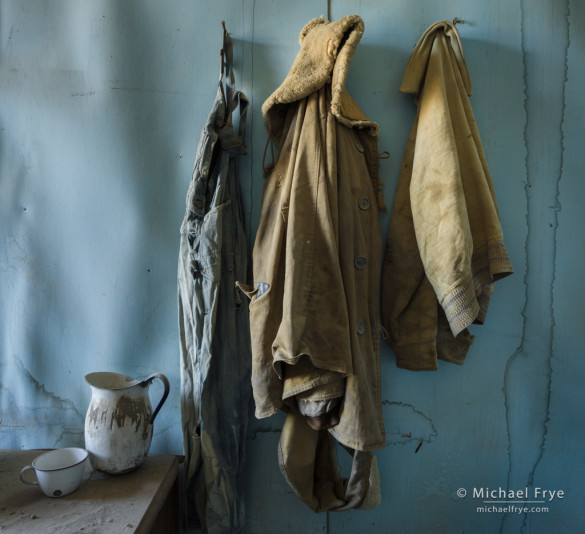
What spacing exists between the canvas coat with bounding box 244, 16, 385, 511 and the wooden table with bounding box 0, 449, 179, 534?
1.12 feet

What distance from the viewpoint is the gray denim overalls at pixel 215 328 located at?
1.06 m

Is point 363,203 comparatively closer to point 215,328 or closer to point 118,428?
point 215,328

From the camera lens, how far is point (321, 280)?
94 centimetres

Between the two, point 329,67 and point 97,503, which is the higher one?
point 329,67

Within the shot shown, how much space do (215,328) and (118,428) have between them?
13.9 inches

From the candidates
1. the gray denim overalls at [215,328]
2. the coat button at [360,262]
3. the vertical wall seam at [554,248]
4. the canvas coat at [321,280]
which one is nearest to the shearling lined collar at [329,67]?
the canvas coat at [321,280]

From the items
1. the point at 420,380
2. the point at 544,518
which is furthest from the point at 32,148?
the point at 544,518

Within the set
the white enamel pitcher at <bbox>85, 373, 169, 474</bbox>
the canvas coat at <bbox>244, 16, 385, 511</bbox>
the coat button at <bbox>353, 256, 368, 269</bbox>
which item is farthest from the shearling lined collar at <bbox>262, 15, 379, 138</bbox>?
the white enamel pitcher at <bbox>85, 373, 169, 474</bbox>

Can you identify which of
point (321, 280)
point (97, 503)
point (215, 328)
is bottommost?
point (97, 503)

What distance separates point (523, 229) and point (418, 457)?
30.7 inches

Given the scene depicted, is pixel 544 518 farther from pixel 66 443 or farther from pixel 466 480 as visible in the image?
pixel 66 443

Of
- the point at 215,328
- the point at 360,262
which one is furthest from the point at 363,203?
the point at 215,328

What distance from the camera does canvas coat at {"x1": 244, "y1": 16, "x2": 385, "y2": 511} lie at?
93 cm

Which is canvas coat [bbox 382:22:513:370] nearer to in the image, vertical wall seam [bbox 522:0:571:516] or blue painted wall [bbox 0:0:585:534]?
blue painted wall [bbox 0:0:585:534]
